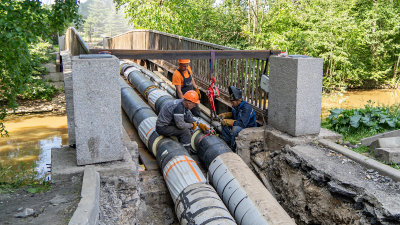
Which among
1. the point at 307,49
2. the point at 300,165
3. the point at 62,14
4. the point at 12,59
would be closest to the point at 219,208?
the point at 300,165

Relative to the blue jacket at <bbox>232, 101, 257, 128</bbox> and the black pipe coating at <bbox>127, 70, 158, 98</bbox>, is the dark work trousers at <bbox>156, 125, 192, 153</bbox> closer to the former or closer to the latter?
the blue jacket at <bbox>232, 101, 257, 128</bbox>

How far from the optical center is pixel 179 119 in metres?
6.09

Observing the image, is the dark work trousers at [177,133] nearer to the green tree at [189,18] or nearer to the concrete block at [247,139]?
the concrete block at [247,139]

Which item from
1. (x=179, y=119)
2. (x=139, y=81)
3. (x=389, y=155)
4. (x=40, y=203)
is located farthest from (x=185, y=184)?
(x=139, y=81)

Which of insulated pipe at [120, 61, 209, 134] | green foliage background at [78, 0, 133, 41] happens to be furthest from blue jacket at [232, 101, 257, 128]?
green foliage background at [78, 0, 133, 41]

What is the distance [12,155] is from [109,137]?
8.34 meters

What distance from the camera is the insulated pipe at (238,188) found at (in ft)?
14.8

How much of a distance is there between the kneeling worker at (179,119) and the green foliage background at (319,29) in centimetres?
1194

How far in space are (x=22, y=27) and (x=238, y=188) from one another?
14.9ft

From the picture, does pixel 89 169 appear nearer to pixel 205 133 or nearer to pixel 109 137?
pixel 109 137

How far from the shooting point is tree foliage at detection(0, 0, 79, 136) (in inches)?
192

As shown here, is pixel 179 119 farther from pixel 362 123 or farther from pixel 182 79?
pixel 362 123

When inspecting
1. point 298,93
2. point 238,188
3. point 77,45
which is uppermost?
point 77,45

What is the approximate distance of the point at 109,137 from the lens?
14.8 ft
